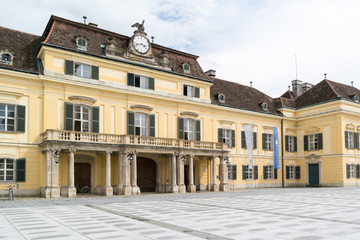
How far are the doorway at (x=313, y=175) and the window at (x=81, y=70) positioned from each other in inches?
1027

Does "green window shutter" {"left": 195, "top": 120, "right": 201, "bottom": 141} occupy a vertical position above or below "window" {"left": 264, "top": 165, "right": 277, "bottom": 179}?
above

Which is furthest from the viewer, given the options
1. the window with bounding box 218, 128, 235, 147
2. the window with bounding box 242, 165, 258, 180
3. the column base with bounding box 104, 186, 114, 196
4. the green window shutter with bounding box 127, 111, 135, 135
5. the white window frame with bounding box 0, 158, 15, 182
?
the window with bounding box 242, 165, 258, 180

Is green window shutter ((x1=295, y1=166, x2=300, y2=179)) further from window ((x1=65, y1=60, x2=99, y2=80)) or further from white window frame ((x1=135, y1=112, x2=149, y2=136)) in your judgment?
window ((x1=65, y1=60, x2=99, y2=80))

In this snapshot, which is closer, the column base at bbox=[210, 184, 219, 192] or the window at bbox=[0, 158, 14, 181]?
the window at bbox=[0, 158, 14, 181]

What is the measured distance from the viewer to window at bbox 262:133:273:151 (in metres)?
40.7

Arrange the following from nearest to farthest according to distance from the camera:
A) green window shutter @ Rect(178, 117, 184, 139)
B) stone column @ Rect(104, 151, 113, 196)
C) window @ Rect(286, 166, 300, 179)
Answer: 1. stone column @ Rect(104, 151, 113, 196)
2. green window shutter @ Rect(178, 117, 184, 139)
3. window @ Rect(286, 166, 300, 179)

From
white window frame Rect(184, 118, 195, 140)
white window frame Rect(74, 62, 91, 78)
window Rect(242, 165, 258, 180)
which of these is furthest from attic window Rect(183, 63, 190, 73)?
window Rect(242, 165, 258, 180)

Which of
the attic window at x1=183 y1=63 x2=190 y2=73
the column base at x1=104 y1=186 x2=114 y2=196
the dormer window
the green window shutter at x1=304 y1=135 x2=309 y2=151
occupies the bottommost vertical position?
the column base at x1=104 y1=186 x2=114 y2=196

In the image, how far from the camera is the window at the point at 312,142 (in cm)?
4091

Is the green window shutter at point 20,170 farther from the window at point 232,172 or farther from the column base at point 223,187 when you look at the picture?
the window at point 232,172

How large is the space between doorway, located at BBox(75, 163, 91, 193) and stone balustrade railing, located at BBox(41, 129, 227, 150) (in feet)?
10.8

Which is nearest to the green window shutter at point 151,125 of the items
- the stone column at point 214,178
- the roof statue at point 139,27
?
the stone column at point 214,178

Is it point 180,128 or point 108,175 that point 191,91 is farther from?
point 108,175

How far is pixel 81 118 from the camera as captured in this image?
2784 centimetres
